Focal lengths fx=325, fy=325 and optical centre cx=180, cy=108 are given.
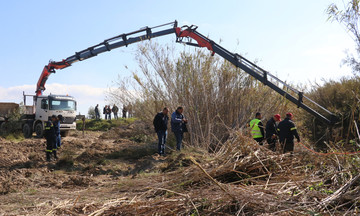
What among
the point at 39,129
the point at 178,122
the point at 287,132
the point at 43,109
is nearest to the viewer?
the point at 287,132

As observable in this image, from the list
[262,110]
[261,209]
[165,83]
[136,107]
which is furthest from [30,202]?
[262,110]

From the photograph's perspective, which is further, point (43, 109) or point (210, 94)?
point (43, 109)

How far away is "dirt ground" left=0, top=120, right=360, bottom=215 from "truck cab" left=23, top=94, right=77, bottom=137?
28.2 feet

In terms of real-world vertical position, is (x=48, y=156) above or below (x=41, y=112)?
below

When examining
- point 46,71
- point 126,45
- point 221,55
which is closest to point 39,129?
point 46,71

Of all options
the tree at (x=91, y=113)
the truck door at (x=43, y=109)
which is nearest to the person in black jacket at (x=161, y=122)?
the truck door at (x=43, y=109)

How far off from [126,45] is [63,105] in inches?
254

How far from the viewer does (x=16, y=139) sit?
18328 mm

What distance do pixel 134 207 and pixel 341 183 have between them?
2934mm

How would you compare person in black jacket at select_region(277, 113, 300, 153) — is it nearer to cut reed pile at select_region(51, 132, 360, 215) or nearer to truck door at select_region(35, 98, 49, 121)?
cut reed pile at select_region(51, 132, 360, 215)

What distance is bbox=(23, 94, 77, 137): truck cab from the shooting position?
18109 millimetres

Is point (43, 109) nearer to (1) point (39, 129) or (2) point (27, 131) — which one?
(1) point (39, 129)

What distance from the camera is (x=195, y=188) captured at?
208 inches

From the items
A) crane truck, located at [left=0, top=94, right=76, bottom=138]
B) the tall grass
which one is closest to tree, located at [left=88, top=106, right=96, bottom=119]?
crane truck, located at [left=0, top=94, right=76, bottom=138]
